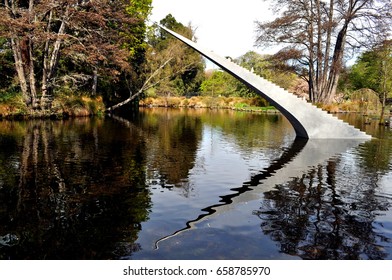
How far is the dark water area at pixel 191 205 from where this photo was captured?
3.90m

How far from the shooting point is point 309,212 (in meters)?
5.15

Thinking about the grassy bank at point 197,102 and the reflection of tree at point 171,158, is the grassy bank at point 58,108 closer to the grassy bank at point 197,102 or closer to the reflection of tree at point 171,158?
the reflection of tree at point 171,158

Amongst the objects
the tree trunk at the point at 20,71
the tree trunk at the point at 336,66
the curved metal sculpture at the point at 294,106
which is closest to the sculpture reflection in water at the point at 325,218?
the curved metal sculpture at the point at 294,106

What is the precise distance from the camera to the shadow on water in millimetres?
5178

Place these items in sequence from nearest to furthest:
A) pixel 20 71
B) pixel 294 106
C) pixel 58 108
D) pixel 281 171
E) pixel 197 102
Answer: pixel 281 171, pixel 294 106, pixel 20 71, pixel 58 108, pixel 197 102

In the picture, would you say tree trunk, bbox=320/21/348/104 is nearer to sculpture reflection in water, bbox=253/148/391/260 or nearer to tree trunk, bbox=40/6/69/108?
tree trunk, bbox=40/6/69/108

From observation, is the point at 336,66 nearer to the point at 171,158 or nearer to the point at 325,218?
the point at 171,158

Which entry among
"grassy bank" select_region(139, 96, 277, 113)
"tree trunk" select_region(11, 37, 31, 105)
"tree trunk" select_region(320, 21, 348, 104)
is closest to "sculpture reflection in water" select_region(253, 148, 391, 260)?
"tree trunk" select_region(11, 37, 31, 105)

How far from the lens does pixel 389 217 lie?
200 inches

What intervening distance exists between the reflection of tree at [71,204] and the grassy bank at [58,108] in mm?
12429

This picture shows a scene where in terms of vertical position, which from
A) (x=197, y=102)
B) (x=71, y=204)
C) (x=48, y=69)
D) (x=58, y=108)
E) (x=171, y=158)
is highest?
(x=48, y=69)

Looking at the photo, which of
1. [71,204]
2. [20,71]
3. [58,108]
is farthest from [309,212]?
[20,71]

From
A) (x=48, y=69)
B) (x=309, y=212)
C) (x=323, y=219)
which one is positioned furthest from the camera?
(x=48, y=69)

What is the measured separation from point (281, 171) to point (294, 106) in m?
6.09
